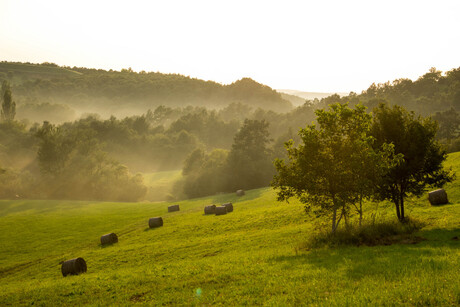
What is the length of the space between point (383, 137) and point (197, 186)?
74.1 m

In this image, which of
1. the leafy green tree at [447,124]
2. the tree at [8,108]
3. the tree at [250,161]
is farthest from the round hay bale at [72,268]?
the tree at [8,108]

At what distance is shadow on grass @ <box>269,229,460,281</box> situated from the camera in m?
14.9

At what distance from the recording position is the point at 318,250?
70.0 ft

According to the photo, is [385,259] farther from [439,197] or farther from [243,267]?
[439,197]

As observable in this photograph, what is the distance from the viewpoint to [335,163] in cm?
2366

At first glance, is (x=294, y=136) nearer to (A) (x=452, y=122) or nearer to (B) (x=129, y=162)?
(A) (x=452, y=122)

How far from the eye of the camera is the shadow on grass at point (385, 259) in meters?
14.9

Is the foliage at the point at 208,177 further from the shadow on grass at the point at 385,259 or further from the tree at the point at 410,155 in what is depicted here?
A: the shadow on grass at the point at 385,259

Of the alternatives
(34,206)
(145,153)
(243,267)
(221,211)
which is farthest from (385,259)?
(145,153)

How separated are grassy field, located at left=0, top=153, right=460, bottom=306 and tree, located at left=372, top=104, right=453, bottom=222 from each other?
278 cm

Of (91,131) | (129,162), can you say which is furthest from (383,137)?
(129,162)

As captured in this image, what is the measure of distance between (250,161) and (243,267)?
77.4 m

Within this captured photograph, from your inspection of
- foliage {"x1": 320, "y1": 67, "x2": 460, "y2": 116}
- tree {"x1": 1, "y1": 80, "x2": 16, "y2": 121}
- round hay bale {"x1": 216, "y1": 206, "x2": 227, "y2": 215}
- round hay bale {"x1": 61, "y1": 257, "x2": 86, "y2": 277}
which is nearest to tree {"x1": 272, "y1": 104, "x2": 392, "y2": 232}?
round hay bale {"x1": 61, "y1": 257, "x2": 86, "y2": 277}

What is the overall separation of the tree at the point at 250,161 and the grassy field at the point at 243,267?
168ft
